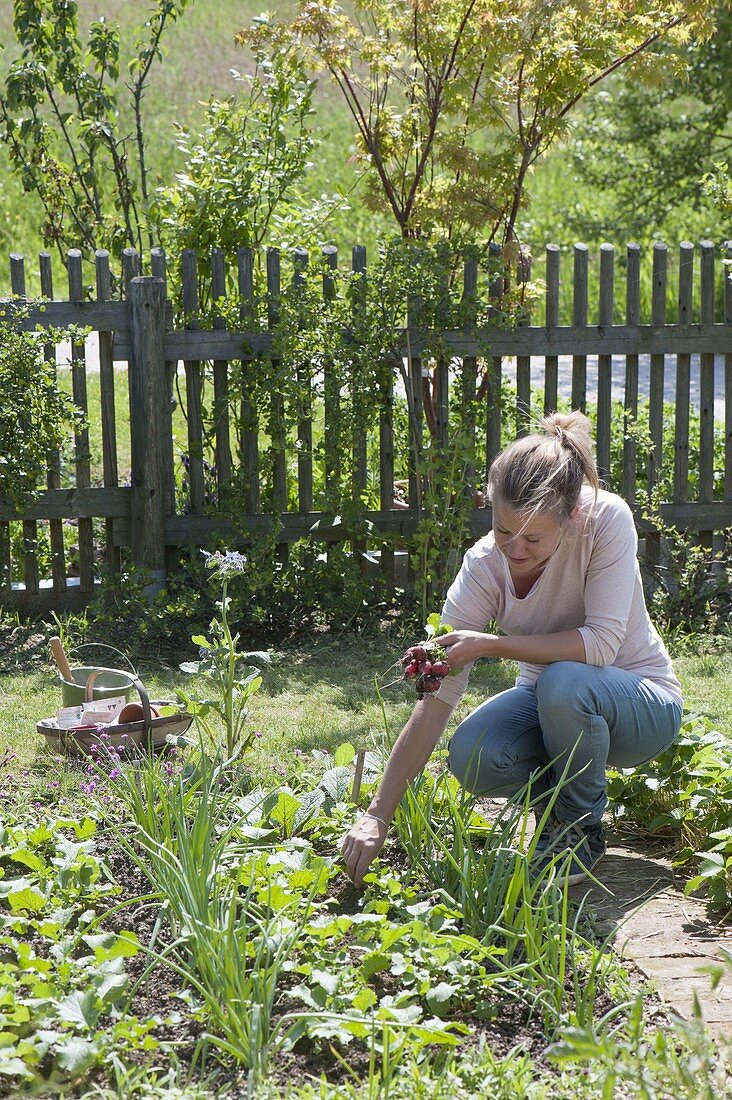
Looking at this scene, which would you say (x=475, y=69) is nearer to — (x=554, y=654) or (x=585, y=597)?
(x=585, y=597)

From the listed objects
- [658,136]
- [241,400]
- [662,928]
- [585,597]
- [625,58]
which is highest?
[658,136]

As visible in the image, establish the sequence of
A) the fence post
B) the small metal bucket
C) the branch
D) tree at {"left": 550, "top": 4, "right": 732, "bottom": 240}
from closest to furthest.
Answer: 1. the small metal bucket
2. the fence post
3. the branch
4. tree at {"left": 550, "top": 4, "right": 732, "bottom": 240}

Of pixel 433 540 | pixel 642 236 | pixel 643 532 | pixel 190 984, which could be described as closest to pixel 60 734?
pixel 190 984

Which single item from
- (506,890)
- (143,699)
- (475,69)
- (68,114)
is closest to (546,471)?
(506,890)

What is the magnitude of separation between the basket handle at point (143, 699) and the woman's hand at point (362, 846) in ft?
2.25

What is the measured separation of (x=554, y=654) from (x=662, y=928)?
696mm

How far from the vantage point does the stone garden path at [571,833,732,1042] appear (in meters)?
2.52

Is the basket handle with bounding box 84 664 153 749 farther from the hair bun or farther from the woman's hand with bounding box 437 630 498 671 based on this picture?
the hair bun

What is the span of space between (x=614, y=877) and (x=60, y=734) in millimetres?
1697

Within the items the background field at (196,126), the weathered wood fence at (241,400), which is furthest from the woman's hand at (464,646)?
the background field at (196,126)

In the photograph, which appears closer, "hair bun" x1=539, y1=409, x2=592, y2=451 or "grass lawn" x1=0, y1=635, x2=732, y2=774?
"hair bun" x1=539, y1=409, x2=592, y2=451

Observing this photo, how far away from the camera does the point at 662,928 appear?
287cm

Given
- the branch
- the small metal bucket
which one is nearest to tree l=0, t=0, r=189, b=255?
the branch

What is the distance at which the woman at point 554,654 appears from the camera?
281 centimetres
